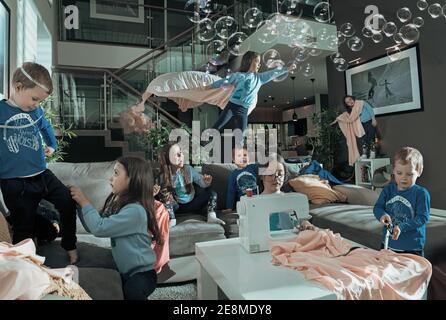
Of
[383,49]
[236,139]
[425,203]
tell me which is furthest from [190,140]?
[425,203]

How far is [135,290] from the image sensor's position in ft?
4.23

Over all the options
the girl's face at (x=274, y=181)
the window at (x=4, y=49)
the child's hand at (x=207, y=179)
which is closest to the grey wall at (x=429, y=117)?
the girl's face at (x=274, y=181)

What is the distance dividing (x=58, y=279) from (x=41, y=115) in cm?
96

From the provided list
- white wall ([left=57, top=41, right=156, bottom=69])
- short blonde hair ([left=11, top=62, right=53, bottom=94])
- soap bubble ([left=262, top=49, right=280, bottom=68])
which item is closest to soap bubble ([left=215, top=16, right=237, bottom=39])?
soap bubble ([left=262, top=49, right=280, bottom=68])

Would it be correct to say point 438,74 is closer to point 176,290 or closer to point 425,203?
point 425,203

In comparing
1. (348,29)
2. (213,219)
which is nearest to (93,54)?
(348,29)

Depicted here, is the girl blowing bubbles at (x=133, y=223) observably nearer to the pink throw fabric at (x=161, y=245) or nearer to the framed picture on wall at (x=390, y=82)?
the pink throw fabric at (x=161, y=245)

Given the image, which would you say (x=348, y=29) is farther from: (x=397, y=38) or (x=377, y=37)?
(x=397, y=38)

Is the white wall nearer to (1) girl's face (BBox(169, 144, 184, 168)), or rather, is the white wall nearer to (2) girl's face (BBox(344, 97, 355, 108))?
(2) girl's face (BBox(344, 97, 355, 108))

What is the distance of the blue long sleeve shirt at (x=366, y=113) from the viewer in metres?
4.09

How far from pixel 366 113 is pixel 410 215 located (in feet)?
9.94

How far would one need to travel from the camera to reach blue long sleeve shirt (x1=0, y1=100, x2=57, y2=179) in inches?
53.0

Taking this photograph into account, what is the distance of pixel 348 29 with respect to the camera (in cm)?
427

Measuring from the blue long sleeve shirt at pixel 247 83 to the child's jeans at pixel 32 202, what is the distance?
2.24 meters
